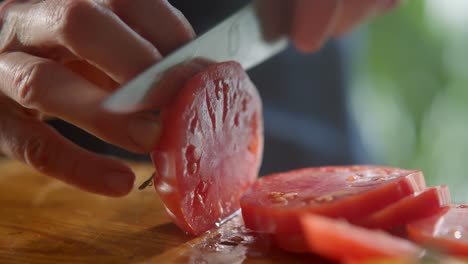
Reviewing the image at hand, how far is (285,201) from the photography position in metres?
1.06

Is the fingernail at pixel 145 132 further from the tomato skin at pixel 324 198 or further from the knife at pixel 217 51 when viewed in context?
the tomato skin at pixel 324 198

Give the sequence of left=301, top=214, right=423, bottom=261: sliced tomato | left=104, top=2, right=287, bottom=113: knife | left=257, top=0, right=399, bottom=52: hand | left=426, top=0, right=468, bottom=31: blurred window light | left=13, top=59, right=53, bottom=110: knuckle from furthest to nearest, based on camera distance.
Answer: left=426, top=0, right=468, bottom=31: blurred window light < left=257, top=0, right=399, bottom=52: hand < left=13, top=59, right=53, bottom=110: knuckle < left=104, top=2, right=287, bottom=113: knife < left=301, top=214, right=423, bottom=261: sliced tomato

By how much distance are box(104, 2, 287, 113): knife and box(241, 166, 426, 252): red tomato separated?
281 mm

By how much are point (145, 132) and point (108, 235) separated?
0.96ft

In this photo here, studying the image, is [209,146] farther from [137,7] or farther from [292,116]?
[292,116]

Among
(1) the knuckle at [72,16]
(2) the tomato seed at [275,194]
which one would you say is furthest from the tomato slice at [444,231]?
(1) the knuckle at [72,16]

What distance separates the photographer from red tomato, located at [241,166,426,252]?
986mm

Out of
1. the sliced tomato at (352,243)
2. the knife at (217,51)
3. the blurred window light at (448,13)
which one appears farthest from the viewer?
the blurred window light at (448,13)

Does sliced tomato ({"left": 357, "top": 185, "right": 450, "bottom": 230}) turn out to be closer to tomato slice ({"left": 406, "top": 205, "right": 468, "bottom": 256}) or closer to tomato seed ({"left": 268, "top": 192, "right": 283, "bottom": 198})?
tomato slice ({"left": 406, "top": 205, "right": 468, "bottom": 256})

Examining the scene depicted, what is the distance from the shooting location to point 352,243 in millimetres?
807

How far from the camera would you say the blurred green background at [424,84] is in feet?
10.0

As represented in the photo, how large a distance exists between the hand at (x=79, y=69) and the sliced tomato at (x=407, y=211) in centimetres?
40

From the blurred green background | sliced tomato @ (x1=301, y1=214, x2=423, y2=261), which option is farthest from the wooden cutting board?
the blurred green background

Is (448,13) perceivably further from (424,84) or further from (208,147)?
(208,147)
